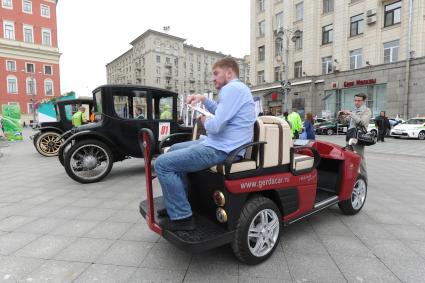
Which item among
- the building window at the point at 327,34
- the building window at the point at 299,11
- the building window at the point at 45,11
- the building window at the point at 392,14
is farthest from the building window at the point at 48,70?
the building window at the point at 392,14

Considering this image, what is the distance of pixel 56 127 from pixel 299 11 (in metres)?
28.9

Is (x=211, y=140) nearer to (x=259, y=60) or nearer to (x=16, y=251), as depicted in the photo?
(x=16, y=251)

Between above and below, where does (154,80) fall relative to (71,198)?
above

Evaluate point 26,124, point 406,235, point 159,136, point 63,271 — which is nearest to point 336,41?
point 159,136

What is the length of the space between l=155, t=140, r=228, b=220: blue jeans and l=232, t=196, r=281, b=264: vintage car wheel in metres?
0.51

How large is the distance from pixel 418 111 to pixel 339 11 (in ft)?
39.3

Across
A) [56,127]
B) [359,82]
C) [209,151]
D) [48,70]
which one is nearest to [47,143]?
[56,127]

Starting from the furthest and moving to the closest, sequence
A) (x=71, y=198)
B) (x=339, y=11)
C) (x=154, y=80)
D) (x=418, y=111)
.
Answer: (x=154, y=80) < (x=339, y=11) < (x=418, y=111) < (x=71, y=198)

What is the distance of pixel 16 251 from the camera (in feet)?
9.34

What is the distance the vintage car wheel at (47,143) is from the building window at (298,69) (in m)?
26.8

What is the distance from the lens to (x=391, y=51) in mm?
23219

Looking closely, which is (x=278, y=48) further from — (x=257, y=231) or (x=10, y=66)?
(x=10, y=66)

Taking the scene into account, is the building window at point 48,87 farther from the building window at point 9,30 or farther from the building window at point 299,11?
the building window at point 299,11

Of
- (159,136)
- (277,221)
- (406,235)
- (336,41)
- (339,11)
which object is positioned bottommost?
(406,235)
